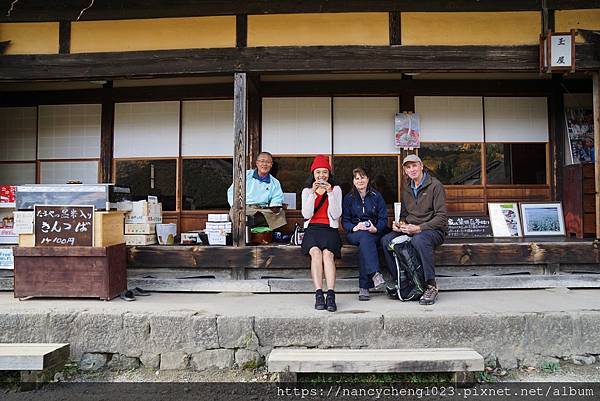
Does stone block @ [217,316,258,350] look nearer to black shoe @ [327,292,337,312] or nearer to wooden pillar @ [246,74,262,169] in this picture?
black shoe @ [327,292,337,312]

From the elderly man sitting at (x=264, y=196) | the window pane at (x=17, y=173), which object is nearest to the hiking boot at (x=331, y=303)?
the elderly man sitting at (x=264, y=196)

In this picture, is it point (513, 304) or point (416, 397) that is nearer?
point (416, 397)

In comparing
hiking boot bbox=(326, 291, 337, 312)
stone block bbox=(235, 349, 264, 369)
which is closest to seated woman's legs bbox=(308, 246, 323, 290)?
hiking boot bbox=(326, 291, 337, 312)

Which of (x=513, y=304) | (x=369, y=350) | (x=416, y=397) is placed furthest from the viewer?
(x=513, y=304)

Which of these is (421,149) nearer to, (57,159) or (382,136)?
(382,136)

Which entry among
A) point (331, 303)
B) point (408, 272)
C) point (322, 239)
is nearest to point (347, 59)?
point (322, 239)

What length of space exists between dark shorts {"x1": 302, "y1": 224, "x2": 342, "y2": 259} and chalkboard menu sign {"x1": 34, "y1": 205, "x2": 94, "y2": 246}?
7.45ft

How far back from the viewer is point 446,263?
5098 millimetres

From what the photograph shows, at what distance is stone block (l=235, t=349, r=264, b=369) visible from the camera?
13.2 feet

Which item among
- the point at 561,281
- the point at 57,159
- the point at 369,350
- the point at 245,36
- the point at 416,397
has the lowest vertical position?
the point at 416,397

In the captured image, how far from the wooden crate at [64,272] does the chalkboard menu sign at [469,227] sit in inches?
173

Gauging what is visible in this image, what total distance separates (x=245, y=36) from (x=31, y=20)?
2.71 metres

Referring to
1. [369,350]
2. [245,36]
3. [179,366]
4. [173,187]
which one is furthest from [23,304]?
[245,36]

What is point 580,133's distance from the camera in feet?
20.3
